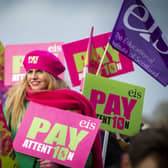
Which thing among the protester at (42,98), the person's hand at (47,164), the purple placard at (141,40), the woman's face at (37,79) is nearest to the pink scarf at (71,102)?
the protester at (42,98)

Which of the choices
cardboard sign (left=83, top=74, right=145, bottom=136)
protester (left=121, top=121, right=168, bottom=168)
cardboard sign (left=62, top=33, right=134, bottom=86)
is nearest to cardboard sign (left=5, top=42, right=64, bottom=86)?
cardboard sign (left=62, top=33, right=134, bottom=86)

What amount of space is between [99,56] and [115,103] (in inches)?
19.2

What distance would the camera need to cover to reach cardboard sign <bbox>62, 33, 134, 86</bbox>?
6.77 ft

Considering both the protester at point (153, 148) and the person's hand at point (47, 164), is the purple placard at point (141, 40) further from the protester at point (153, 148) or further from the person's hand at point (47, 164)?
the protester at point (153, 148)

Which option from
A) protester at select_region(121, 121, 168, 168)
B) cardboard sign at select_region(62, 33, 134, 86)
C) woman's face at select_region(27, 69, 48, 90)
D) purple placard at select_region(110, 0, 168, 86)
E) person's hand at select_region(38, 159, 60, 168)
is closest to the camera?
protester at select_region(121, 121, 168, 168)

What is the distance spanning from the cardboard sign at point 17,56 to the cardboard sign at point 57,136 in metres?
0.92

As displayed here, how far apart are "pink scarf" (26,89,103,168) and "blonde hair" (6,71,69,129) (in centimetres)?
5

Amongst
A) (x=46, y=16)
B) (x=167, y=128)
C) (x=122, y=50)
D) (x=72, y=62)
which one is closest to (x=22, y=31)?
(x=46, y=16)

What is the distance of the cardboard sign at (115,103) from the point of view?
167cm

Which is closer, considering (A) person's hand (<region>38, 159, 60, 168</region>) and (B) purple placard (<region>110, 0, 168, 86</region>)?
(A) person's hand (<region>38, 159, 60, 168</region>)

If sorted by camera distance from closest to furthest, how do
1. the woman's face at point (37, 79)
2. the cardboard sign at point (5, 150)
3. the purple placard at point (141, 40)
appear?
1. the cardboard sign at point (5, 150)
2. the woman's face at point (37, 79)
3. the purple placard at point (141, 40)

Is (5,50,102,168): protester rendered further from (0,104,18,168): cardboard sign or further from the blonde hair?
(0,104,18,168): cardboard sign

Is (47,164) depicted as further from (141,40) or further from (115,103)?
(141,40)

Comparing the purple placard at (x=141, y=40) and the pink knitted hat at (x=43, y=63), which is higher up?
the purple placard at (x=141, y=40)
